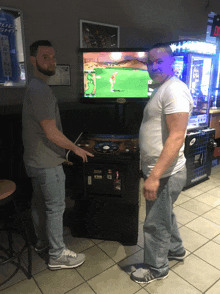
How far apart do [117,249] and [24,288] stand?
2.63 feet

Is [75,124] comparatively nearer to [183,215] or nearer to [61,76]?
[61,76]

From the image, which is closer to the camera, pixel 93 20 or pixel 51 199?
pixel 51 199

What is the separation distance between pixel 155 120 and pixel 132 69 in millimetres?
1261

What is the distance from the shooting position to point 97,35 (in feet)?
9.05

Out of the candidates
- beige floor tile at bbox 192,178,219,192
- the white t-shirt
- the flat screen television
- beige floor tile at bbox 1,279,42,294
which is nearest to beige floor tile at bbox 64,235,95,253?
beige floor tile at bbox 1,279,42,294

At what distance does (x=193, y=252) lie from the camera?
207 cm

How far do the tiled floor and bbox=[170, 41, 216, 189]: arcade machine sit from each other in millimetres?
1079

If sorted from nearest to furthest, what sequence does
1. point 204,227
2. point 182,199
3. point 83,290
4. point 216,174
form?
1. point 83,290
2. point 204,227
3. point 182,199
4. point 216,174

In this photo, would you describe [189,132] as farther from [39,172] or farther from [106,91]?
[39,172]

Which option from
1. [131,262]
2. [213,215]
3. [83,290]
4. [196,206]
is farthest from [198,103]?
[83,290]

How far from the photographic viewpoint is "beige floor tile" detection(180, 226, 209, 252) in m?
2.15

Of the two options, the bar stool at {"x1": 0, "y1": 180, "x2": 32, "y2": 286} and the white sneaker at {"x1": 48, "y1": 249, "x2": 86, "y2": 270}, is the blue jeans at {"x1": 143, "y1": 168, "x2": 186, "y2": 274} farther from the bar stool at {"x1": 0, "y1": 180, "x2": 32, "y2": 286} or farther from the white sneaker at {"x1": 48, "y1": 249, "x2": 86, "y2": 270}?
the bar stool at {"x1": 0, "y1": 180, "x2": 32, "y2": 286}

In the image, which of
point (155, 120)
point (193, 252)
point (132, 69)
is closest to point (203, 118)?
point (132, 69)

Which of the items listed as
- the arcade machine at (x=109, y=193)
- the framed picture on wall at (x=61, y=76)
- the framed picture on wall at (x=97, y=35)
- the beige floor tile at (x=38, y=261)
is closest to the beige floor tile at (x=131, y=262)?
the arcade machine at (x=109, y=193)
